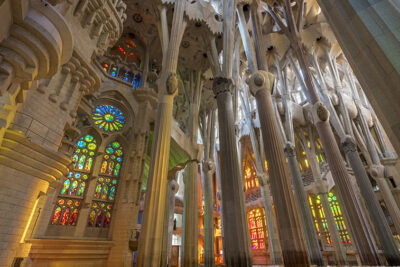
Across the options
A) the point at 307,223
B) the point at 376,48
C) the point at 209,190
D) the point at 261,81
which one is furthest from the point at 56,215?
the point at 307,223

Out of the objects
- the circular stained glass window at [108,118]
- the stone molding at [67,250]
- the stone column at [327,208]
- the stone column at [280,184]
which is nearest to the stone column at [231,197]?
the stone column at [280,184]

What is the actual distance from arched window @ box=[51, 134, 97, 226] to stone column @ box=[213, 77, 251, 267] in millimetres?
6326

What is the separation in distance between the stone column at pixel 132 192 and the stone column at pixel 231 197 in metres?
4.42

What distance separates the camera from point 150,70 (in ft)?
45.1

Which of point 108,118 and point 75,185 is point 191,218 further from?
point 108,118

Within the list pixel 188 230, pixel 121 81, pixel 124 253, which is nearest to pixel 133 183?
pixel 124 253

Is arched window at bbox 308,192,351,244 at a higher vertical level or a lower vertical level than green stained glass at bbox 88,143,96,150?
lower

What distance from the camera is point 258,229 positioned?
19984 mm

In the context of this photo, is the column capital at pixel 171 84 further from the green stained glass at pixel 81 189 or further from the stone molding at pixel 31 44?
the green stained glass at pixel 81 189

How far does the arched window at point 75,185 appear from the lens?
8.25 meters

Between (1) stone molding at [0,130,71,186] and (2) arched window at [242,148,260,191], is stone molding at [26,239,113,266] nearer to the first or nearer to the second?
(1) stone molding at [0,130,71,186]

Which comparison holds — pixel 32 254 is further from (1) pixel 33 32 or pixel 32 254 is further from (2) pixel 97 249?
(1) pixel 33 32

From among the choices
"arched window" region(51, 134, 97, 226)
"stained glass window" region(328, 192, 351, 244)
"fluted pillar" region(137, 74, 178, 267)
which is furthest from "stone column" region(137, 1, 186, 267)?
"stained glass window" region(328, 192, 351, 244)

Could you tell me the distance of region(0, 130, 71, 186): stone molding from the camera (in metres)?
3.96
